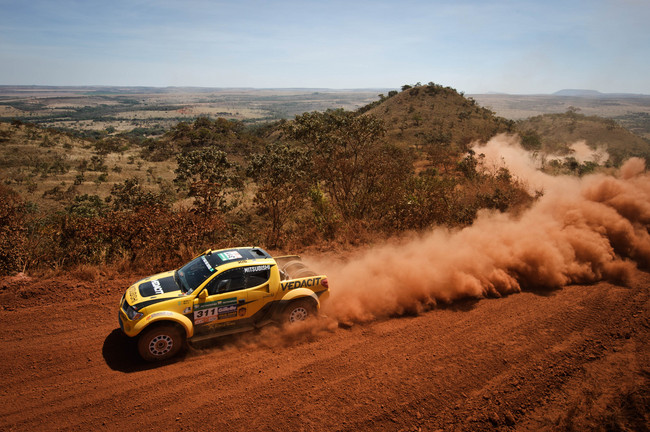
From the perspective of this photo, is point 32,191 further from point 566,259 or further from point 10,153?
point 566,259

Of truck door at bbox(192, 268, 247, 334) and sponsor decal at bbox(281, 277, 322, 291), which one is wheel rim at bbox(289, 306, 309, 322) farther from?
truck door at bbox(192, 268, 247, 334)

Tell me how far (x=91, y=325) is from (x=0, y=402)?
222 cm

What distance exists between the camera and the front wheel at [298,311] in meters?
7.52

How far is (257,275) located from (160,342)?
7.17ft

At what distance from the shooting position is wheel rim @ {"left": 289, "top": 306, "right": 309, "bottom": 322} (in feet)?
25.0

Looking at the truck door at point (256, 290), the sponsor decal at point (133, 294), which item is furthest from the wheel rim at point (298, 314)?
the sponsor decal at point (133, 294)

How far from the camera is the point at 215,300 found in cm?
687

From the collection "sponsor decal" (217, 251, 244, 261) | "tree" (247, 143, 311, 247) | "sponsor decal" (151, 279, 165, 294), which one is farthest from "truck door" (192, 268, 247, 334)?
"tree" (247, 143, 311, 247)

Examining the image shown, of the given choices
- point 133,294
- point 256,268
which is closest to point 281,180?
point 256,268

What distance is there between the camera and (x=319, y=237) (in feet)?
42.9

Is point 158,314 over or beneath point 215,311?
over

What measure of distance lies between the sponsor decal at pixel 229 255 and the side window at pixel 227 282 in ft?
1.25

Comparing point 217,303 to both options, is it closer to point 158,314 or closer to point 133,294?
point 158,314

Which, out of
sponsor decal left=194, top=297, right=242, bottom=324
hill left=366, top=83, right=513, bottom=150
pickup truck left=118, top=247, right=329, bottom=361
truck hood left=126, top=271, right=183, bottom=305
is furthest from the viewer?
hill left=366, top=83, right=513, bottom=150
